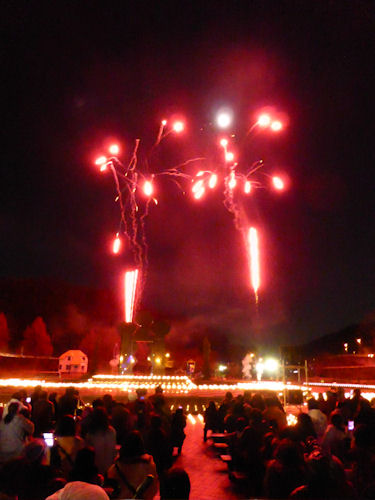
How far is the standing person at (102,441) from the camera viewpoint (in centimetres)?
650

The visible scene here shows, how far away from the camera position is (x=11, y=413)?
277 inches

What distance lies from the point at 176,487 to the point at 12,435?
4002 mm

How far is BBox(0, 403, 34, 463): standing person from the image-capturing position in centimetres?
679

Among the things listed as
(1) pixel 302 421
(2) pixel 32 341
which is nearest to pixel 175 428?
(1) pixel 302 421

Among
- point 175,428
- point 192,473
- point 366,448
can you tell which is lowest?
point 192,473

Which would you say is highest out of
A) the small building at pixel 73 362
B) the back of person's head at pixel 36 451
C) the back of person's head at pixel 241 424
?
the back of person's head at pixel 36 451

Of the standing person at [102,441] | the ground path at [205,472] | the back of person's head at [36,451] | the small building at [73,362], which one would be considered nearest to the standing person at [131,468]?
the back of person's head at [36,451]

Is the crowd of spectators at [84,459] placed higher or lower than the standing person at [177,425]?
higher

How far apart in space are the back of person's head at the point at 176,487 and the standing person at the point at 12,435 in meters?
3.80

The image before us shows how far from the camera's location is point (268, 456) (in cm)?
677

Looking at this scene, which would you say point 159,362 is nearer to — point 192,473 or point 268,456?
point 192,473

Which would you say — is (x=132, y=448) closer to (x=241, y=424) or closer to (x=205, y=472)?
(x=241, y=424)

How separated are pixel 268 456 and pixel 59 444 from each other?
314cm

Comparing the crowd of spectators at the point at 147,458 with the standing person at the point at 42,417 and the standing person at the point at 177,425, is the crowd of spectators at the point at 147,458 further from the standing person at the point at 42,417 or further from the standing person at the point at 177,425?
the standing person at the point at 177,425
